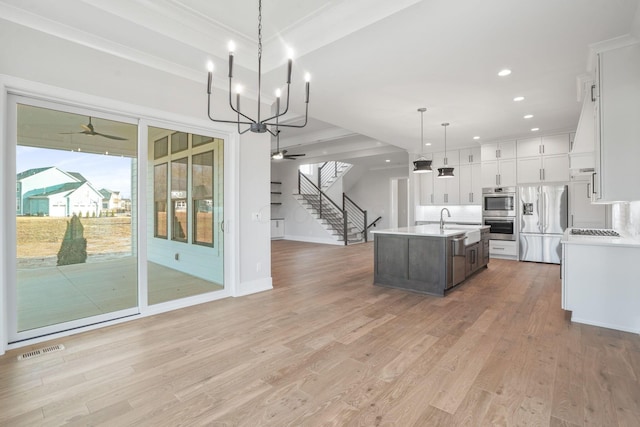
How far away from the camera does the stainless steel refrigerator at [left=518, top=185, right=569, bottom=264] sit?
21.1 ft

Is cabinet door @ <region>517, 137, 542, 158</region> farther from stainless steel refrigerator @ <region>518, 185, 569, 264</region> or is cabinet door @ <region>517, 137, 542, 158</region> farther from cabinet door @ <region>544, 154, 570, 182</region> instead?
stainless steel refrigerator @ <region>518, 185, 569, 264</region>

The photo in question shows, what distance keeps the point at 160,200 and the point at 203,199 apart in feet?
1.86

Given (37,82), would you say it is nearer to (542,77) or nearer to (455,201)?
(542,77)

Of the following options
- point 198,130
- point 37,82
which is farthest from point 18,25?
point 198,130

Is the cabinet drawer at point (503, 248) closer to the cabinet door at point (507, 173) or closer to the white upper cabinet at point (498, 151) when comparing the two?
the cabinet door at point (507, 173)

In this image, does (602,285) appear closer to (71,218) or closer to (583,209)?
(583,209)

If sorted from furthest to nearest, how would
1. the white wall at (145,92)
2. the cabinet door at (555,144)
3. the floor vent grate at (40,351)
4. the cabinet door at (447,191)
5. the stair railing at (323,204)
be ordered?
the stair railing at (323,204) < the cabinet door at (447,191) < the cabinet door at (555,144) < the white wall at (145,92) < the floor vent grate at (40,351)

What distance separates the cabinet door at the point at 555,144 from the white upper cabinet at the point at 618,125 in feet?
13.1

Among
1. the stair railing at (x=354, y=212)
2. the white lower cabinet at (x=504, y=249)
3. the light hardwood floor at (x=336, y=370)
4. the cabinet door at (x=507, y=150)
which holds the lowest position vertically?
the light hardwood floor at (x=336, y=370)

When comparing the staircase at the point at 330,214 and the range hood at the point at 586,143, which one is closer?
the range hood at the point at 586,143

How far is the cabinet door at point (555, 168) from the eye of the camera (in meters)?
6.39

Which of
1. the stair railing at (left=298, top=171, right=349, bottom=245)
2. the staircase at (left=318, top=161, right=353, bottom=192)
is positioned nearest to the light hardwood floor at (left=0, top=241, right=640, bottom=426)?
the stair railing at (left=298, top=171, right=349, bottom=245)

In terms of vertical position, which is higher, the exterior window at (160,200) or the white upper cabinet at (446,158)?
the white upper cabinet at (446,158)

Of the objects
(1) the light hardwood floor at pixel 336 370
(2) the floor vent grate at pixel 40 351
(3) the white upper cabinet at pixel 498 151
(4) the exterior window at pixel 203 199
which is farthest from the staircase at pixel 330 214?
(2) the floor vent grate at pixel 40 351
